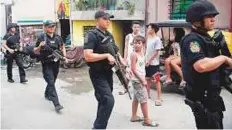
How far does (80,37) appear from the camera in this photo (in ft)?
52.9

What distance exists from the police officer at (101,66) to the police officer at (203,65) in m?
1.73

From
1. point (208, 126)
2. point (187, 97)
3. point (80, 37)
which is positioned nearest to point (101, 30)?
point (187, 97)

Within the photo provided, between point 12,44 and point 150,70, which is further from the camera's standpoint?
point 12,44

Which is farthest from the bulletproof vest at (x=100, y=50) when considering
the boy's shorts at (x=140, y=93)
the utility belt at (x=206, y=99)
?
the utility belt at (x=206, y=99)

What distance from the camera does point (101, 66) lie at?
16.1 feet

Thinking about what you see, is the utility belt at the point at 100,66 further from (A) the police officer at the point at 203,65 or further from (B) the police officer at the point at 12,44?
(B) the police officer at the point at 12,44

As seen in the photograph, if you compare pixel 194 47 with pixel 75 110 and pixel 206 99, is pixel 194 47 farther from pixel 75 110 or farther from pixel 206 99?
pixel 75 110

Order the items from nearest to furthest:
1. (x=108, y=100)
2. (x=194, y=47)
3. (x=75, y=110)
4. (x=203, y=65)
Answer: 1. (x=203, y=65)
2. (x=194, y=47)
3. (x=108, y=100)
4. (x=75, y=110)

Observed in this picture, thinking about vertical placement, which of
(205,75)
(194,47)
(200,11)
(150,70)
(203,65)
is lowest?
(150,70)

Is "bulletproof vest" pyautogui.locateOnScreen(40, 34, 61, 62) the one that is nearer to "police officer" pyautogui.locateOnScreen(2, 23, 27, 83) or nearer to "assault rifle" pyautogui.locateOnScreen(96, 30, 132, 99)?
"assault rifle" pyautogui.locateOnScreen(96, 30, 132, 99)

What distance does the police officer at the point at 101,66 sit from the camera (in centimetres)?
485

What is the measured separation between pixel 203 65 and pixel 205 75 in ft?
0.62

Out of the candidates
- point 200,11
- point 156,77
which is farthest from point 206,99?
point 156,77

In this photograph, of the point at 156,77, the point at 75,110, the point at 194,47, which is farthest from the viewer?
the point at 156,77
